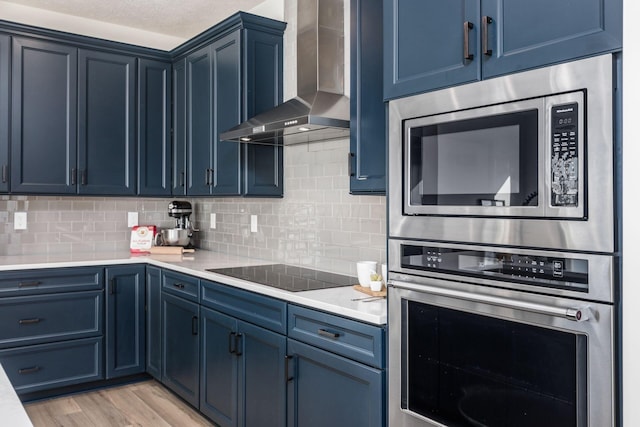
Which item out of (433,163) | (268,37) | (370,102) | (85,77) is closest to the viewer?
(433,163)

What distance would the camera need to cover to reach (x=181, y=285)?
3398mm

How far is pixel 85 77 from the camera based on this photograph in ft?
12.9

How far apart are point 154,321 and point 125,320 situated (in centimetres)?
22

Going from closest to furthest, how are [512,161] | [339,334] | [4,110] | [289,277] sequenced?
[512,161] → [339,334] → [289,277] → [4,110]

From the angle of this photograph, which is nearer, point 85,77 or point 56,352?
point 56,352

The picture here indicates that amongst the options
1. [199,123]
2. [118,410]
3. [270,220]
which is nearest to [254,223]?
[270,220]

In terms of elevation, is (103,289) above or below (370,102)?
below

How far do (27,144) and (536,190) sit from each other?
347 centimetres

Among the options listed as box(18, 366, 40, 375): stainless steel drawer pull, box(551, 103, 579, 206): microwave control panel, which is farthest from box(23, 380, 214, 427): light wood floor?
box(551, 103, 579, 206): microwave control panel

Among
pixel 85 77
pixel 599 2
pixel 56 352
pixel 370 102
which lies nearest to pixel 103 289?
pixel 56 352

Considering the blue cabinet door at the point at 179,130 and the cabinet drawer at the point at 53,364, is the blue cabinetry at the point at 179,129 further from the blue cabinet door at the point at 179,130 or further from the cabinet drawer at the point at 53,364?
the cabinet drawer at the point at 53,364

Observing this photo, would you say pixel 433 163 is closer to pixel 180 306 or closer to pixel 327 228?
pixel 327 228

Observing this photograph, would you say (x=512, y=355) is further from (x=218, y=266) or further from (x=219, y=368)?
(x=218, y=266)

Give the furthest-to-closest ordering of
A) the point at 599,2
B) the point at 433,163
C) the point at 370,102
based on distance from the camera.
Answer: the point at 370,102
the point at 433,163
the point at 599,2
